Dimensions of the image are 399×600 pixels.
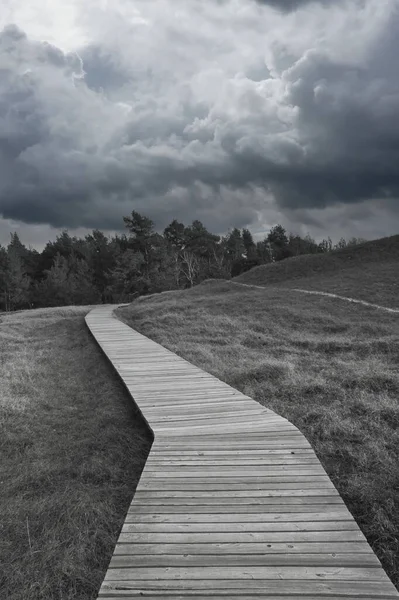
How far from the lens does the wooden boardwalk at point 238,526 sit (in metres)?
2.79

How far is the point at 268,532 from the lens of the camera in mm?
3371

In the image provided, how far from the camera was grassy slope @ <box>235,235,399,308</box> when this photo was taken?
26812 mm

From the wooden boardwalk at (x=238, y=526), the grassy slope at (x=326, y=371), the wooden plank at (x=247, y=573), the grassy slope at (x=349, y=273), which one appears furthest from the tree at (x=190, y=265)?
the wooden plank at (x=247, y=573)

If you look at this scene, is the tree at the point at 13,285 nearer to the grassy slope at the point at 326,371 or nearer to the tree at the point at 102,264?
the tree at the point at 102,264

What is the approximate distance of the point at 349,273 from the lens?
1329 inches

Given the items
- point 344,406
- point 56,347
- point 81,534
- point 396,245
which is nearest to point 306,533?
point 81,534

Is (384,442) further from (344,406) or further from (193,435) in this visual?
(193,435)

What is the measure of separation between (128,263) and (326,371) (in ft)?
154

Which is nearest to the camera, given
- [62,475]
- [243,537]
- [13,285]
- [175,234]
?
[243,537]

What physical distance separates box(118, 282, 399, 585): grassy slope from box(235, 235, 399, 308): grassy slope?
4.03 meters

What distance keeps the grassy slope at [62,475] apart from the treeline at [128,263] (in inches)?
1799

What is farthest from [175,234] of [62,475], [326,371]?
[62,475]

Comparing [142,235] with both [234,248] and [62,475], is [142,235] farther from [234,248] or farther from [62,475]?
[62,475]

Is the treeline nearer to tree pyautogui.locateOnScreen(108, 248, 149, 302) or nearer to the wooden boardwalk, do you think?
tree pyautogui.locateOnScreen(108, 248, 149, 302)
